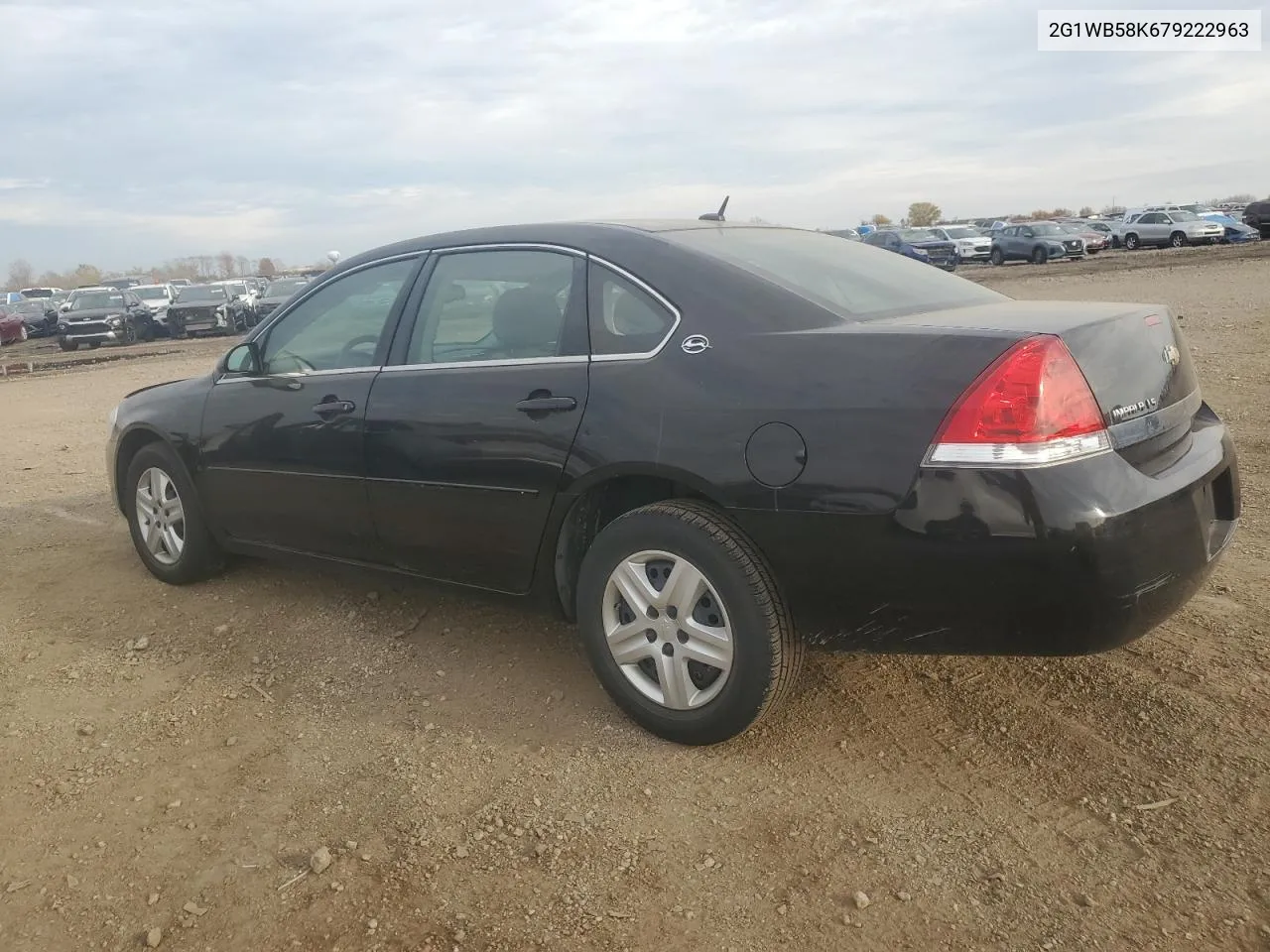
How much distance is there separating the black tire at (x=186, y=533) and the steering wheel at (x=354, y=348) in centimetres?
113

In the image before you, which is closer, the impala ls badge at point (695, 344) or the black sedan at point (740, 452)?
the black sedan at point (740, 452)

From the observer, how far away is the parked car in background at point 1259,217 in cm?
3725

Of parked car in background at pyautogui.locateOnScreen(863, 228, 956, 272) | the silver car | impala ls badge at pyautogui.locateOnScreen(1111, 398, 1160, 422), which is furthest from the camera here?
parked car in background at pyautogui.locateOnScreen(863, 228, 956, 272)

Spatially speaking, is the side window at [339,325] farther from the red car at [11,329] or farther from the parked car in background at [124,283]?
the parked car in background at [124,283]

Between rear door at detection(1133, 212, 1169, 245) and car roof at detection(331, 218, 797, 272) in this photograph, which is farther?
rear door at detection(1133, 212, 1169, 245)

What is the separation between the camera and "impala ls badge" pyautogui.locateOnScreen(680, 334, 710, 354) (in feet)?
9.79

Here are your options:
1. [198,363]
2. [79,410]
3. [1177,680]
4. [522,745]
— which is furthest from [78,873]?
[198,363]

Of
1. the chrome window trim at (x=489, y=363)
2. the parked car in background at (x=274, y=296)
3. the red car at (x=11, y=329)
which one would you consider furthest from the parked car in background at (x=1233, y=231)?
the red car at (x=11, y=329)

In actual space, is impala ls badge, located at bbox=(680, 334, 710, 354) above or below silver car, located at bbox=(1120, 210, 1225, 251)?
below

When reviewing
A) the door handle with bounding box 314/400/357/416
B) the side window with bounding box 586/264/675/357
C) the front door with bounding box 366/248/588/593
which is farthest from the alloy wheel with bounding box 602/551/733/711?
the door handle with bounding box 314/400/357/416

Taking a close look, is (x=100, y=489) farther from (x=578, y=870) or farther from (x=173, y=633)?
(x=578, y=870)

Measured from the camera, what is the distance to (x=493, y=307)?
361 centimetres

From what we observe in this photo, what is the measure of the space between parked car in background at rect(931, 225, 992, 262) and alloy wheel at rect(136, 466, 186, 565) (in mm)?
37388

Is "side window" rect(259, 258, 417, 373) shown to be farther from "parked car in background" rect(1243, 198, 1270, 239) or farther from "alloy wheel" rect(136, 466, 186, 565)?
"parked car in background" rect(1243, 198, 1270, 239)
